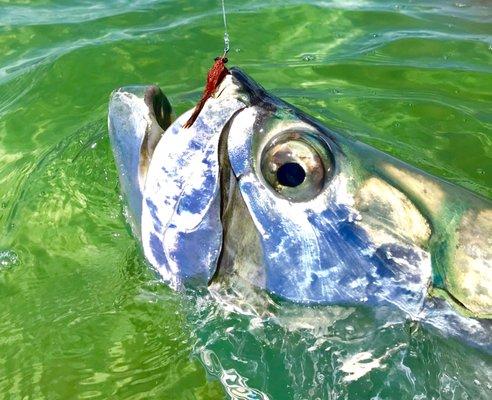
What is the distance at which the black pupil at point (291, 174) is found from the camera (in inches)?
74.0

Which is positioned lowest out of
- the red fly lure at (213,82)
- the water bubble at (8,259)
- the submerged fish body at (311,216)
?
the water bubble at (8,259)

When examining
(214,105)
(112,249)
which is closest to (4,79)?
(112,249)

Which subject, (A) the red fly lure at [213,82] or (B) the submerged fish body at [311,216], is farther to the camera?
(A) the red fly lure at [213,82]

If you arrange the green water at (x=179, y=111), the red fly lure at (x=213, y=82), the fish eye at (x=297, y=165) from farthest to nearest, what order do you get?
1. the green water at (x=179, y=111)
2. the red fly lure at (x=213, y=82)
3. the fish eye at (x=297, y=165)

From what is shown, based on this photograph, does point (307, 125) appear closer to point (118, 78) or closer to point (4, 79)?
point (118, 78)

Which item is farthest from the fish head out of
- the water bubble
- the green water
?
the water bubble

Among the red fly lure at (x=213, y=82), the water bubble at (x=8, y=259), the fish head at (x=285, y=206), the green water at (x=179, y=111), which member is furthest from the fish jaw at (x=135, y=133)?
the water bubble at (x=8, y=259)

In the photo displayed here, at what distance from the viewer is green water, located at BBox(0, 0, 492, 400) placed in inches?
83.4

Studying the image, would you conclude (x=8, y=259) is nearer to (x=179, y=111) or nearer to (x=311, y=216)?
(x=179, y=111)

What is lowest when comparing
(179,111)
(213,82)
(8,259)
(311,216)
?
(8,259)

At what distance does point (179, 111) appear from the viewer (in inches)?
145

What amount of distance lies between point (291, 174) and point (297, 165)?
0.08 feet

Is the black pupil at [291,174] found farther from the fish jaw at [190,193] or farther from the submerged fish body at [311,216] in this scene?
the fish jaw at [190,193]

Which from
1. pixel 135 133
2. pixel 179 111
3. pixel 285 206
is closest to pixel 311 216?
pixel 285 206
